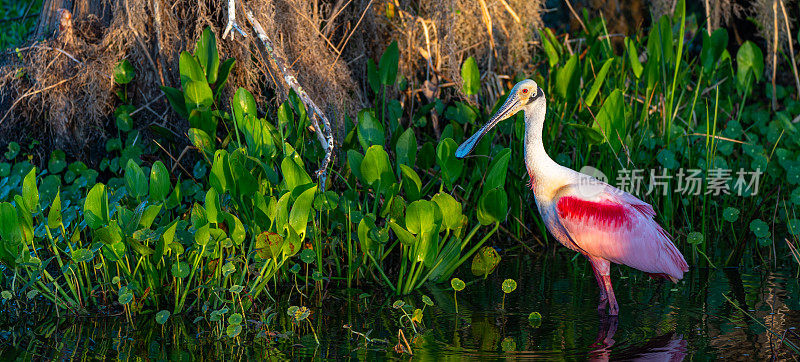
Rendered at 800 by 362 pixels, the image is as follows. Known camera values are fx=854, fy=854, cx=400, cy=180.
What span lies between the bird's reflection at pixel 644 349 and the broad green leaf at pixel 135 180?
2.26 m

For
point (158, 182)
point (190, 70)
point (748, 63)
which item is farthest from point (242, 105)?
point (748, 63)

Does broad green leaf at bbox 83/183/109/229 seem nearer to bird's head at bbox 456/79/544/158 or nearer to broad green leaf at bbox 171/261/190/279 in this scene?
broad green leaf at bbox 171/261/190/279

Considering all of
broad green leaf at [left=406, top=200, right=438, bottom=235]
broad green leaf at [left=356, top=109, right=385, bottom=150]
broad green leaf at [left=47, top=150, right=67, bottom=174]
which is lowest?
broad green leaf at [left=47, top=150, right=67, bottom=174]

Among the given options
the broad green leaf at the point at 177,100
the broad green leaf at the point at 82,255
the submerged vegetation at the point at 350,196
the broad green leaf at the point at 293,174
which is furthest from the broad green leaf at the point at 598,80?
the broad green leaf at the point at 82,255

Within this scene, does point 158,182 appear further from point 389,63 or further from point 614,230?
point 614,230

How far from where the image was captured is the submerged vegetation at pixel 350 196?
398 centimetres

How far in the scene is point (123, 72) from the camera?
17.9 feet

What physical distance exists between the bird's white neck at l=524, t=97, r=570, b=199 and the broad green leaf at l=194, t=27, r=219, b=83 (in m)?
1.80

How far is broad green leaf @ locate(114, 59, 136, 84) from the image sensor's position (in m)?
5.43

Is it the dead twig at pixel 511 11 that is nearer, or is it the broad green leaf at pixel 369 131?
the broad green leaf at pixel 369 131

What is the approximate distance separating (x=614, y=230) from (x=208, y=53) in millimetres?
2443

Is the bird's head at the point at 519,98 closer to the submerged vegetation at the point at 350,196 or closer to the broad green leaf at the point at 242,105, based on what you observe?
the submerged vegetation at the point at 350,196

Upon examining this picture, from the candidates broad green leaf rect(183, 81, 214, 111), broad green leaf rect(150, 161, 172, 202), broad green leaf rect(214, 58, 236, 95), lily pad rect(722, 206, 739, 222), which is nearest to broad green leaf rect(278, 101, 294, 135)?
broad green leaf rect(183, 81, 214, 111)

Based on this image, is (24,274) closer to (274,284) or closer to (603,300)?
(274,284)
